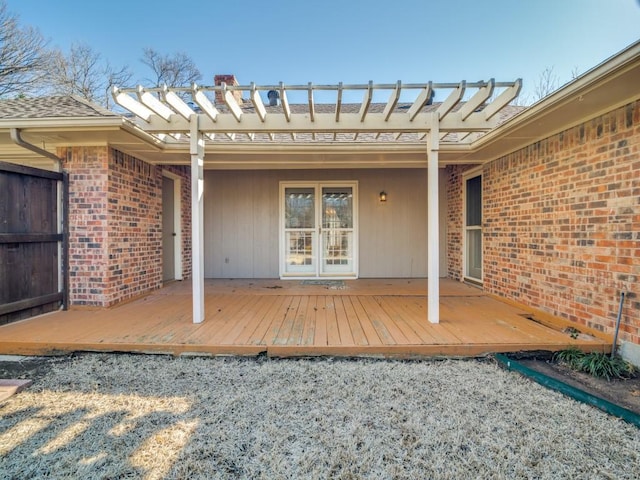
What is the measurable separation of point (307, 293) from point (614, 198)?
12.8ft

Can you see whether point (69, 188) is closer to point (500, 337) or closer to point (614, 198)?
point (500, 337)

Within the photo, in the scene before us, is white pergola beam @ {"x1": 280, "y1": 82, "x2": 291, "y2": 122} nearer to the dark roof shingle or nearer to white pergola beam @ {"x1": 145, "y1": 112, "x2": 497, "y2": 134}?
white pergola beam @ {"x1": 145, "y1": 112, "x2": 497, "y2": 134}

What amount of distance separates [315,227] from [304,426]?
4.79 metres

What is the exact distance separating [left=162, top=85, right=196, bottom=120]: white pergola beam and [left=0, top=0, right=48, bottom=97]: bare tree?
1216cm

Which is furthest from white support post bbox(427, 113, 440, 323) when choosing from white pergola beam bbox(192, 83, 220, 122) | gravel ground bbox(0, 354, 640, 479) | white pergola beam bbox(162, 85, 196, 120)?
white pergola beam bbox(162, 85, 196, 120)

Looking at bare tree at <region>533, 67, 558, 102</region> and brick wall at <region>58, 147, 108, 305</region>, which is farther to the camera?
bare tree at <region>533, 67, 558, 102</region>

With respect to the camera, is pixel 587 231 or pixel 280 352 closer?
pixel 280 352

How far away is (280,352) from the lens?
2.83 metres

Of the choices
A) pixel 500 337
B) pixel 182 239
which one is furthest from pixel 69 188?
pixel 500 337

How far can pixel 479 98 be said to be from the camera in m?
2.85

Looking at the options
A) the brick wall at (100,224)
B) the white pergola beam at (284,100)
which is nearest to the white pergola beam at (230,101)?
the white pergola beam at (284,100)

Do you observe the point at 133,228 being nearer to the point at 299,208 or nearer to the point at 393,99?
the point at 299,208

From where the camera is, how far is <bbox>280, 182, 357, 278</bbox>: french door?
21.2 feet

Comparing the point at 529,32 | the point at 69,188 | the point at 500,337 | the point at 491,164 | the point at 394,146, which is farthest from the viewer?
the point at 529,32
